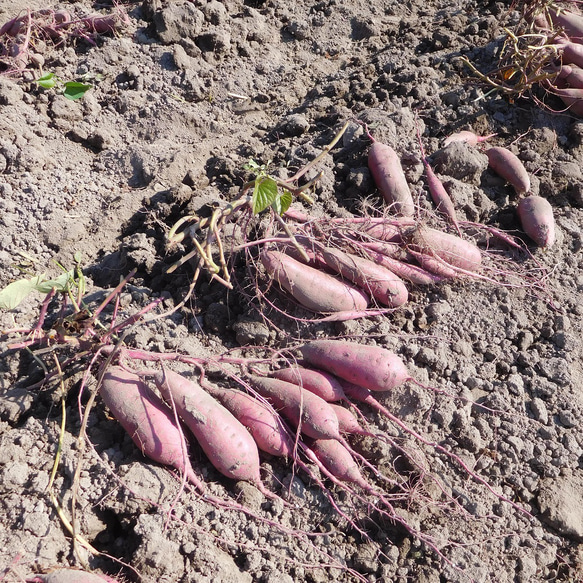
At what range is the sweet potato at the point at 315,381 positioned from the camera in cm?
189

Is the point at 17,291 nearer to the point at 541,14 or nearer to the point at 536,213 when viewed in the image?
the point at 536,213

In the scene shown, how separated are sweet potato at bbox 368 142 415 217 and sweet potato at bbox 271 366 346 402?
860 mm

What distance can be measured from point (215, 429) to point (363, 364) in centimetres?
56

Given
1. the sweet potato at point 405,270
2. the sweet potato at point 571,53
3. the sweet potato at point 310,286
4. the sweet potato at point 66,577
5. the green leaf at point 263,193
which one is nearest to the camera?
the sweet potato at point 66,577

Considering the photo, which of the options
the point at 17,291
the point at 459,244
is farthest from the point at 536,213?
the point at 17,291

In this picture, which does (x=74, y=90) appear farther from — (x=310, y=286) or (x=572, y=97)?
(x=572, y=97)

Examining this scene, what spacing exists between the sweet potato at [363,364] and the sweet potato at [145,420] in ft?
1.92

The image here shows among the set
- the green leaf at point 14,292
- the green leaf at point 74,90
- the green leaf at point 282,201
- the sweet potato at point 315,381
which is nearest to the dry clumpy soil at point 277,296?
the green leaf at point 74,90

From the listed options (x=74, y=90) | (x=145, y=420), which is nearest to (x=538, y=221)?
(x=145, y=420)

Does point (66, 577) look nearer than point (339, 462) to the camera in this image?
Yes

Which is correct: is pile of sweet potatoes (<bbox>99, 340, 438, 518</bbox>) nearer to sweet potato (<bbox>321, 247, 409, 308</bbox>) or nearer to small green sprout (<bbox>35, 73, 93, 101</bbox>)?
sweet potato (<bbox>321, 247, 409, 308</bbox>)

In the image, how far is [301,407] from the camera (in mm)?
1778

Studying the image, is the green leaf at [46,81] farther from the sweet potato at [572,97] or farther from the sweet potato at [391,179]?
the sweet potato at [572,97]

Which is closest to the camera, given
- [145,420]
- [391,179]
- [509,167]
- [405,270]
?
[145,420]
